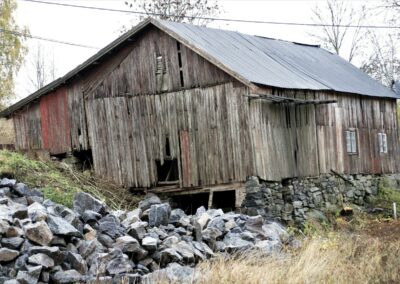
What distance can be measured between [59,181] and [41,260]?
909 centimetres

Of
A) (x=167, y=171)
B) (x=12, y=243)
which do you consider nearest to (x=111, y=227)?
(x=12, y=243)

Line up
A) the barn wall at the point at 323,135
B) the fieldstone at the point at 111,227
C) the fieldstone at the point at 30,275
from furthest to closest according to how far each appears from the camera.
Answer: the barn wall at the point at 323,135 → the fieldstone at the point at 111,227 → the fieldstone at the point at 30,275

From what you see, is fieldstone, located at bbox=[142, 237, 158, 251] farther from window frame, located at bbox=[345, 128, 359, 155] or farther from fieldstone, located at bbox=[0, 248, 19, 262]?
window frame, located at bbox=[345, 128, 359, 155]

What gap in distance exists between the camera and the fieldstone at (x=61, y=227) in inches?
383

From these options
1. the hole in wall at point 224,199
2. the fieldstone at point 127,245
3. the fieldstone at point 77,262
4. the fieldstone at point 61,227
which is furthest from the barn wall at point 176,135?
the fieldstone at point 77,262

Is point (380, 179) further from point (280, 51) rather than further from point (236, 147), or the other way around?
point (236, 147)

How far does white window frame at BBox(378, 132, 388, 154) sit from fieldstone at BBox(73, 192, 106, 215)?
1701 cm

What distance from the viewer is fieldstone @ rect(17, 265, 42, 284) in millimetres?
8498

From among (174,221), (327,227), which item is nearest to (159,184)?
(327,227)

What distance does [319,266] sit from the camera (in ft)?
30.9

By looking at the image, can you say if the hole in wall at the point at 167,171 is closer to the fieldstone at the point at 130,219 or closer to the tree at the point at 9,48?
the fieldstone at the point at 130,219

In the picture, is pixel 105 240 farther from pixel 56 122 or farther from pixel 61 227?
pixel 56 122

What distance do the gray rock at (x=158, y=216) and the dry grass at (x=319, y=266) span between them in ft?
5.43

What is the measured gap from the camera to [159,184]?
66.1ft
